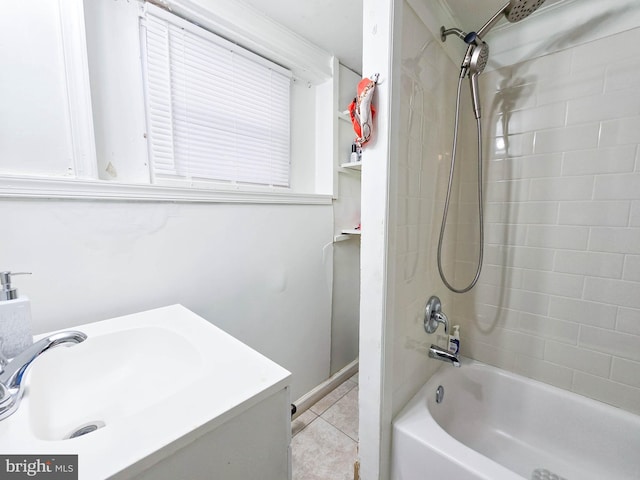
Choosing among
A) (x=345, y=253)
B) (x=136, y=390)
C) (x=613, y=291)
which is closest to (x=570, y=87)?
(x=613, y=291)

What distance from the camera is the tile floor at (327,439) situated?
128cm

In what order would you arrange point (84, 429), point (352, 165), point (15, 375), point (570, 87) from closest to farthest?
point (15, 375) → point (84, 429) → point (570, 87) → point (352, 165)

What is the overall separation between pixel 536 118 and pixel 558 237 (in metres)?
0.56

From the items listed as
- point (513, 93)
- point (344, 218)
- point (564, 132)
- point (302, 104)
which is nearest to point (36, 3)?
point (302, 104)

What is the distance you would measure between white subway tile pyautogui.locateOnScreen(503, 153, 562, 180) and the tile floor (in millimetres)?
1617

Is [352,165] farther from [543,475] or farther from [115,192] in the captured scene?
[543,475]

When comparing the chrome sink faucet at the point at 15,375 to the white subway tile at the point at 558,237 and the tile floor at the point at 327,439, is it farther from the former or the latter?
the white subway tile at the point at 558,237

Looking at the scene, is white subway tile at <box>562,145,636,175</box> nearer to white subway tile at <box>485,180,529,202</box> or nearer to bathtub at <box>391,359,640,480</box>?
white subway tile at <box>485,180,529,202</box>

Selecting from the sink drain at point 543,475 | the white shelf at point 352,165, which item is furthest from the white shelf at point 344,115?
the sink drain at point 543,475

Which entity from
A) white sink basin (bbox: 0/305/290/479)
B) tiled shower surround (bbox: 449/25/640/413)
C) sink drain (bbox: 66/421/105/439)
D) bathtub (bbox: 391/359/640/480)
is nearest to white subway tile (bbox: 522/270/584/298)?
tiled shower surround (bbox: 449/25/640/413)

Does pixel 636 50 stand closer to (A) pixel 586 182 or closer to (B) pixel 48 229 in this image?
(A) pixel 586 182

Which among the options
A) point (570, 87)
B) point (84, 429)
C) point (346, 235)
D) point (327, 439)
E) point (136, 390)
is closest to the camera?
point (84, 429)

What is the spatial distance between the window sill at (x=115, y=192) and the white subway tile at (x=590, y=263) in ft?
4.55

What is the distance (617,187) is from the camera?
3.46 ft
